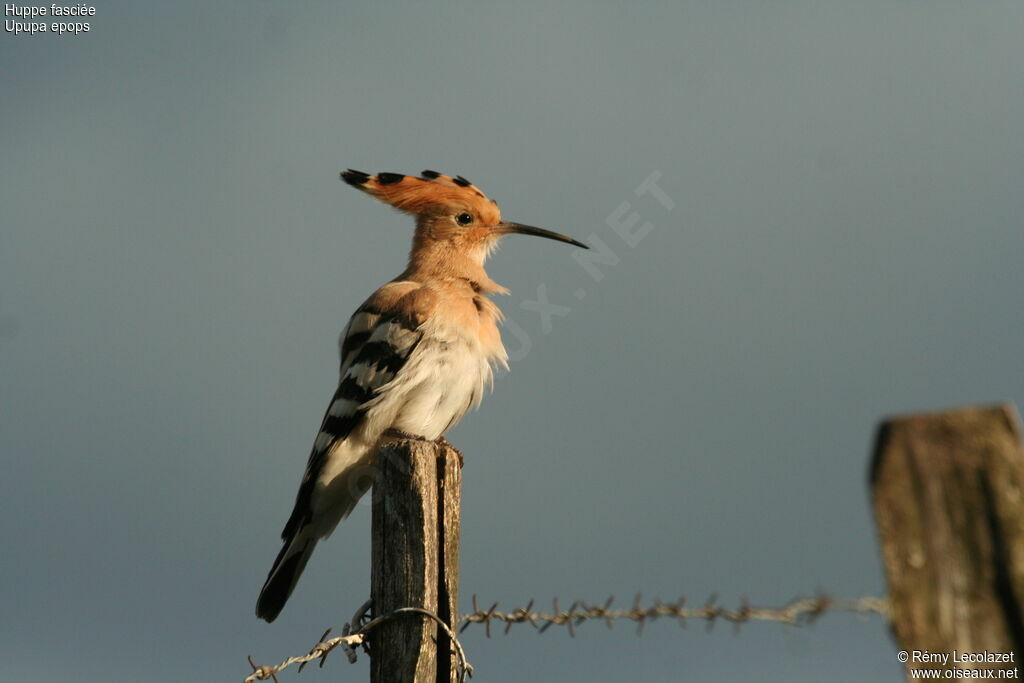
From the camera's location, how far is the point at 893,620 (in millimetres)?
1043

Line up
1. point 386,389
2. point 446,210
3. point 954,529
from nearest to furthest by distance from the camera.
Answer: point 954,529 < point 386,389 < point 446,210

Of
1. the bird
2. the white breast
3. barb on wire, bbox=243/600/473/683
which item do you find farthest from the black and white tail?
barb on wire, bbox=243/600/473/683

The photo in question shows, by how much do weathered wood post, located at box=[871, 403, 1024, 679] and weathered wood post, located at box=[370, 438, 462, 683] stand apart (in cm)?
120

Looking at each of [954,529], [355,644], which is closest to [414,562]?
[355,644]

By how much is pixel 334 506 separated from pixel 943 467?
3.16 meters

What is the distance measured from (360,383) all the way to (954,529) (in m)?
3.13

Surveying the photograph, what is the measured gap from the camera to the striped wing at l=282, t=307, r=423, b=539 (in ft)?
12.7

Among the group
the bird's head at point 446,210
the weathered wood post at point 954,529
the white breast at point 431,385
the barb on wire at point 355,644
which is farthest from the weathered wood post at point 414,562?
the bird's head at point 446,210

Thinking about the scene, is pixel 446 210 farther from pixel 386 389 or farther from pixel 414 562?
pixel 414 562

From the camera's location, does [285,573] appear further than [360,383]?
No

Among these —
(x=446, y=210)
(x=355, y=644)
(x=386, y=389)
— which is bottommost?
(x=355, y=644)

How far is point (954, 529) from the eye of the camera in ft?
3.37

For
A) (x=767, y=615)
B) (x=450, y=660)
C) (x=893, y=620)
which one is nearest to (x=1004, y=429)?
(x=893, y=620)

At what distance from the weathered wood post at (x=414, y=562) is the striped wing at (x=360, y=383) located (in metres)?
1.71
